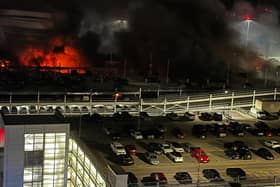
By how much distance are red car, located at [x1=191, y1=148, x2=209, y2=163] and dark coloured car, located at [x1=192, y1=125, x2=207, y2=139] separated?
1.70 m

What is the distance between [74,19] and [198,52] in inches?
314

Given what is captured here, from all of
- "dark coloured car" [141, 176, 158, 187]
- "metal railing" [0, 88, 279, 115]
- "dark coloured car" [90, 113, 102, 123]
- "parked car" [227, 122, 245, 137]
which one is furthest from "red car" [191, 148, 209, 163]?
"metal railing" [0, 88, 279, 115]

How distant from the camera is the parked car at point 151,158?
590 inches

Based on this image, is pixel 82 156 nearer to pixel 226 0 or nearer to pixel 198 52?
pixel 198 52

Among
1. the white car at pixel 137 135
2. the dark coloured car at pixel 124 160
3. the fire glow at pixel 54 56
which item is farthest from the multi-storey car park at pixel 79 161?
the fire glow at pixel 54 56

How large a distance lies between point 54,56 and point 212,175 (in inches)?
808

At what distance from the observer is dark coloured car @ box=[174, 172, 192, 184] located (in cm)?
1371

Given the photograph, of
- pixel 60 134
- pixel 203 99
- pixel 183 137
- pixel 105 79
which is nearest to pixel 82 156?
pixel 60 134

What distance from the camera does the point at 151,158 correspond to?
49.5 feet

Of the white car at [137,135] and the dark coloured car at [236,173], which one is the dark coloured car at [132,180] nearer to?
the dark coloured car at [236,173]

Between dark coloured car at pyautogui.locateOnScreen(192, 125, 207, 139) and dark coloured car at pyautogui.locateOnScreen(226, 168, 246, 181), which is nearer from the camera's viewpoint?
Answer: dark coloured car at pyautogui.locateOnScreen(226, 168, 246, 181)

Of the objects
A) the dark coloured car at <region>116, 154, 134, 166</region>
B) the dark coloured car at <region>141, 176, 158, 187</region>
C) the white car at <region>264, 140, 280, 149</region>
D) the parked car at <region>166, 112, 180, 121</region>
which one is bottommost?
the dark coloured car at <region>141, 176, 158, 187</region>

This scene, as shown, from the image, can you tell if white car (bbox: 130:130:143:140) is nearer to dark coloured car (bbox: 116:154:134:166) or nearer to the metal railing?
dark coloured car (bbox: 116:154:134:166)

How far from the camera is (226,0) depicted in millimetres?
37312
